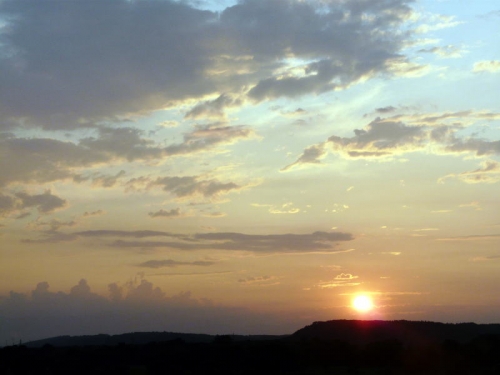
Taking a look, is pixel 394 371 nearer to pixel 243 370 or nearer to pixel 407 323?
pixel 243 370

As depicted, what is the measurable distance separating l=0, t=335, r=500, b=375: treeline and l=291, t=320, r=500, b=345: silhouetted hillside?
28.6 metres

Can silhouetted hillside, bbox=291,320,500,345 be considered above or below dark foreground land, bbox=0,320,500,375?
above

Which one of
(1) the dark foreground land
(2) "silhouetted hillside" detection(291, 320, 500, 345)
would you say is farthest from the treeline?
Result: (2) "silhouetted hillside" detection(291, 320, 500, 345)

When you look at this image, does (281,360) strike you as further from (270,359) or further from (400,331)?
(400,331)

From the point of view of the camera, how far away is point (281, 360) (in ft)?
223

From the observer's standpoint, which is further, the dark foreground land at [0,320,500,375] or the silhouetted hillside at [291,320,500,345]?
the silhouetted hillside at [291,320,500,345]

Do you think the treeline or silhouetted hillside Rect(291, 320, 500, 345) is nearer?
the treeline

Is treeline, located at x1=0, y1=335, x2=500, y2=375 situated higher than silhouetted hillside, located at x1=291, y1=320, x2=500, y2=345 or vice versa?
silhouetted hillside, located at x1=291, y1=320, x2=500, y2=345

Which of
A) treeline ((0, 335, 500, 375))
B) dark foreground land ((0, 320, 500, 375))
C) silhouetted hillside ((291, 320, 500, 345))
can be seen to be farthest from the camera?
silhouetted hillside ((291, 320, 500, 345))

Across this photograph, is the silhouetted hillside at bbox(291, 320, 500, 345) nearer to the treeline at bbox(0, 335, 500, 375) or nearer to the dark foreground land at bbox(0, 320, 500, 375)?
the dark foreground land at bbox(0, 320, 500, 375)

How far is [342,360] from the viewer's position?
229 feet

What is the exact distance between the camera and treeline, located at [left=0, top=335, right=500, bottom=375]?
6397 cm

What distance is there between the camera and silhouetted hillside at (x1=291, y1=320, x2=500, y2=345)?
10194cm

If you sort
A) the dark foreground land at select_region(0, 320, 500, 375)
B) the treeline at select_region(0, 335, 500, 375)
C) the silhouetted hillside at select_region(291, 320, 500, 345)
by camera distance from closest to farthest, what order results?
the treeline at select_region(0, 335, 500, 375), the dark foreground land at select_region(0, 320, 500, 375), the silhouetted hillside at select_region(291, 320, 500, 345)
